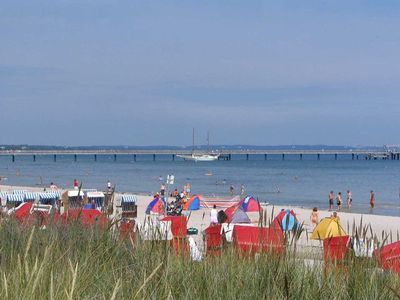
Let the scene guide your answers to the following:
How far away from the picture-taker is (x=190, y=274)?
496 centimetres

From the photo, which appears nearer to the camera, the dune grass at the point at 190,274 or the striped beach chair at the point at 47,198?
the dune grass at the point at 190,274

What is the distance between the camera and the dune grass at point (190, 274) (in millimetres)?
4363

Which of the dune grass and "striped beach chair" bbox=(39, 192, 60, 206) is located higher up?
the dune grass

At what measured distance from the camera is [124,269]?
16.9 ft

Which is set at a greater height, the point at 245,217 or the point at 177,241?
the point at 177,241

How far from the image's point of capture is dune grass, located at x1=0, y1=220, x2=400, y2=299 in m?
4.36

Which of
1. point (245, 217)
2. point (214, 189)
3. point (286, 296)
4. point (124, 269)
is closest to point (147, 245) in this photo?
point (124, 269)

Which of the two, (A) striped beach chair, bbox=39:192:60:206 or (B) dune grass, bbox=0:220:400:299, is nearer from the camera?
(B) dune grass, bbox=0:220:400:299

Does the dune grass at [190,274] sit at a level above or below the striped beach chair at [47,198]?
above

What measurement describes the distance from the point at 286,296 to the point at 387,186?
2063 inches

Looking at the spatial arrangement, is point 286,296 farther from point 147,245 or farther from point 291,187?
point 291,187

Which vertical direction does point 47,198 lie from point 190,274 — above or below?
below

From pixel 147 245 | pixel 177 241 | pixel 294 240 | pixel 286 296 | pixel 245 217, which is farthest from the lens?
pixel 245 217

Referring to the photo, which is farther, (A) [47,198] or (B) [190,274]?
(A) [47,198]
